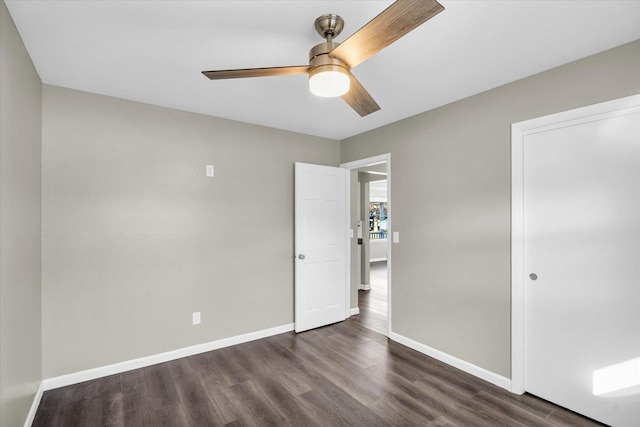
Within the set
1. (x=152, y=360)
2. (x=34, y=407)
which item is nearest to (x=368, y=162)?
(x=152, y=360)

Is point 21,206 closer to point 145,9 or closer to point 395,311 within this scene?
point 145,9

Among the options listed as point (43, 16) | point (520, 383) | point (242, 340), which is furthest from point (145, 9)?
point (520, 383)

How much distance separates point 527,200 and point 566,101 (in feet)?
2.44

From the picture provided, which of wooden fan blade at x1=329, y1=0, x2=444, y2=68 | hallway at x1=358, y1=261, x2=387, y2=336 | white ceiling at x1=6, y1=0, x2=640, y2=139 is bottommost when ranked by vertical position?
hallway at x1=358, y1=261, x2=387, y2=336

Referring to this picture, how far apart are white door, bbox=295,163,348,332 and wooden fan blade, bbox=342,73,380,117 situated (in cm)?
176

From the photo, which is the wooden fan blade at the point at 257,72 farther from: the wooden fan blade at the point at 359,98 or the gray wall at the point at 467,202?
the gray wall at the point at 467,202

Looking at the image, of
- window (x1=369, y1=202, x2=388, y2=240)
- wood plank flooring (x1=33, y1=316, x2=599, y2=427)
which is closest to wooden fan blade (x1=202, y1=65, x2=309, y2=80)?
wood plank flooring (x1=33, y1=316, x2=599, y2=427)

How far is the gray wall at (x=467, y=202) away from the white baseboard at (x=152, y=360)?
1.57 meters

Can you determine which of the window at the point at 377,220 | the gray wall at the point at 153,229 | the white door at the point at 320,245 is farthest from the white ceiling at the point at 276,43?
the window at the point at 377,220

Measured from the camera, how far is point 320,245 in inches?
153

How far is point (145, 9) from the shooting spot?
1623 millimetres

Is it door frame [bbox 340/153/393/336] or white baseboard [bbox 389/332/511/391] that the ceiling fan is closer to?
door frame [bbox 340/153/393/336]

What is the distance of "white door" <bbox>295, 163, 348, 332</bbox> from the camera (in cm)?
372

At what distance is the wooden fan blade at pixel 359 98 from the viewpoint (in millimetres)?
1770
